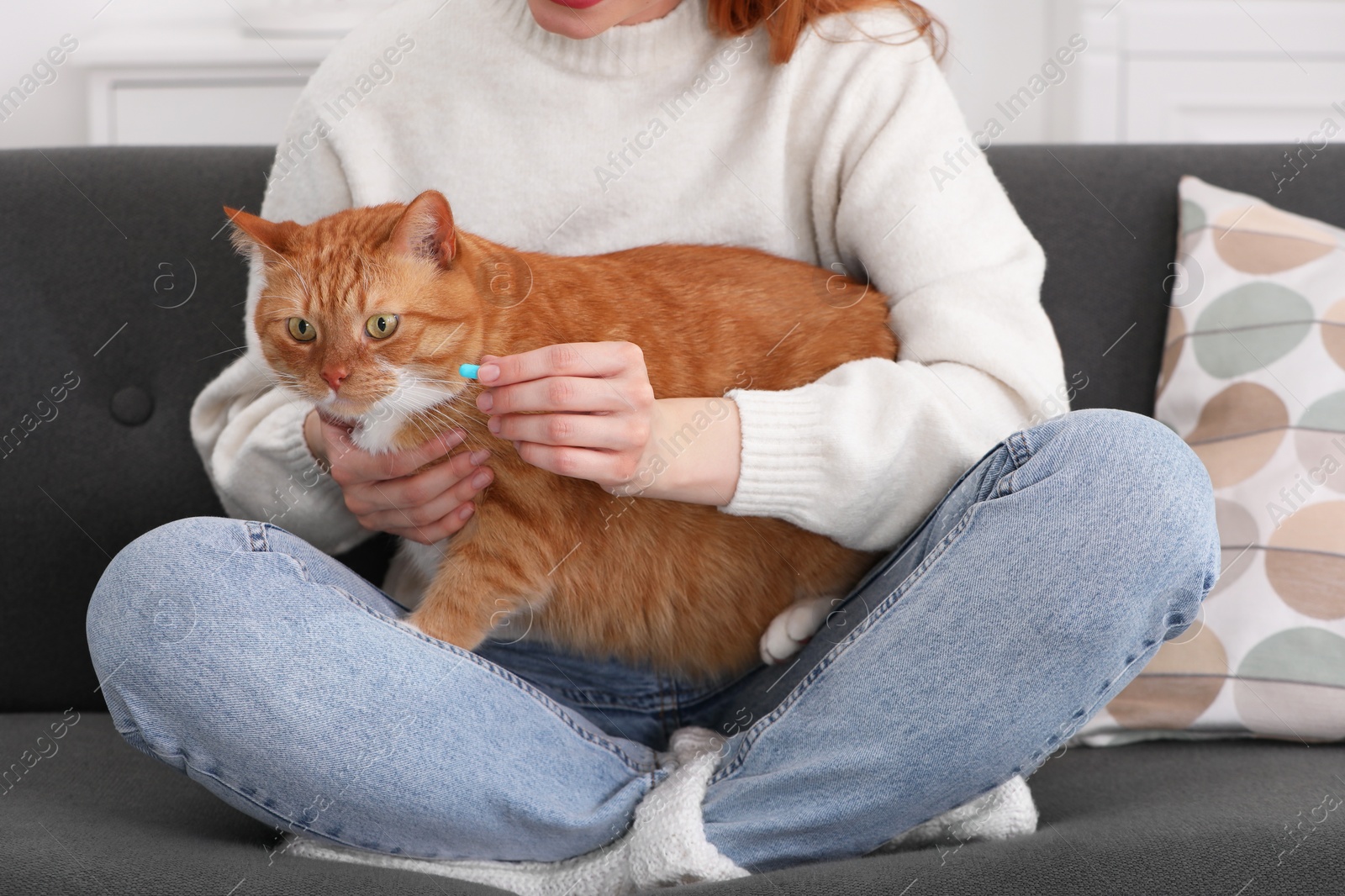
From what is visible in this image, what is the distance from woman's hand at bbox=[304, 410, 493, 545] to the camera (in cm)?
103

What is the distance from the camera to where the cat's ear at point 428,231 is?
0.91 metres

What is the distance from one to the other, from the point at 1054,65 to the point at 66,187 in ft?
5.69

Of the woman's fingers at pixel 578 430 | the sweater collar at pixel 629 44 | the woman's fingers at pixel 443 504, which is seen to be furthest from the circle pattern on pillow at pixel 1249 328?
the woman's fingers at pixel 443 504

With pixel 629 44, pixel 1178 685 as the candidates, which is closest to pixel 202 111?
pixel 629 44

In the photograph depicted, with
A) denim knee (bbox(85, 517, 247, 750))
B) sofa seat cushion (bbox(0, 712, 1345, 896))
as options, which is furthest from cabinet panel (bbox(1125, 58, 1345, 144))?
denim knee (bbox(85, 517, 247, 750))

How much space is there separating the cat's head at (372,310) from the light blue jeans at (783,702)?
6.7 inches

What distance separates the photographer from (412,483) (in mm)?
1054

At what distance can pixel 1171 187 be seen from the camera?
5.20 feet

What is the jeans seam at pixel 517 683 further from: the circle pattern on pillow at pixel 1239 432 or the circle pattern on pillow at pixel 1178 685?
the circle pattern on pillow at pixel 1239 432

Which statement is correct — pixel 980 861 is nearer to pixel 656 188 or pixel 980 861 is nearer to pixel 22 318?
pixel 656 188

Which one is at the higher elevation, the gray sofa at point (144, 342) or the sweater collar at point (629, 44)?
the sweater collar at point (629, 44)

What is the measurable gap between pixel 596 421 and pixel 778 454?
0.20 metres

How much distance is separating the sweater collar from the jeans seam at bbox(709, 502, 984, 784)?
69 cm

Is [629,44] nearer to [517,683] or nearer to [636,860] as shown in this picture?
[517,683]
